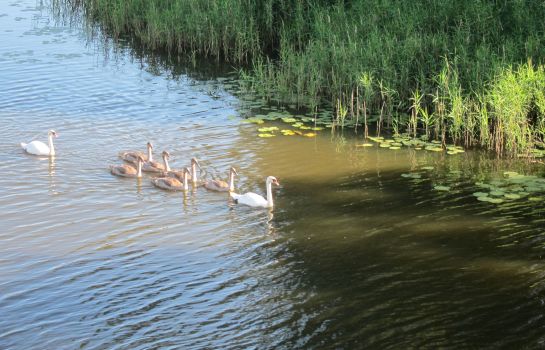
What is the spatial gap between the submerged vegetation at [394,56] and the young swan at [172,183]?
516 centimetres

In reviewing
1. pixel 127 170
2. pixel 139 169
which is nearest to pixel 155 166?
pixel 139 169

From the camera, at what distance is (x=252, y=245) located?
1253cm

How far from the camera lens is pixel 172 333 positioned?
979cm

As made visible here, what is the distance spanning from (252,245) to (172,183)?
2.97m

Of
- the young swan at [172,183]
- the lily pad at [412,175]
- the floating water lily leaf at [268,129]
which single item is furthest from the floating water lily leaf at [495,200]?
the floating water lily leaf at [268,129]

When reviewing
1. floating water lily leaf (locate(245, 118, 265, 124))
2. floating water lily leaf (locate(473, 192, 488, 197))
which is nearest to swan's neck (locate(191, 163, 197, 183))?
floating water lily leaf (locate(245, 118, 265, 124))

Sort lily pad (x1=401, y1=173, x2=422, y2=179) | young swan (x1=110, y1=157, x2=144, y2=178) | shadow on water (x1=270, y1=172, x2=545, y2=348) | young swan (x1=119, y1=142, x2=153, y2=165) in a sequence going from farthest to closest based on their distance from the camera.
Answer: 1. young swan (x1=119, y1=142, x2=153, y2=165)
2. lily pad (x1=401, y1=173, x2=422, y2=179)
3. young swan (x1=110, y1=157, x2=144, y2=178)
4. shadow on water (x1=270, y1=172, x2=545, y2=348)

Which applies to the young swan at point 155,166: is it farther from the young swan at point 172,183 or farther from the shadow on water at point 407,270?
the shadow on water at point 407,270

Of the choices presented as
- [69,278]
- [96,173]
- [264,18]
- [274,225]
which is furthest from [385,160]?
[264,18]

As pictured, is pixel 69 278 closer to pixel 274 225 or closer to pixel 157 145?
pixel 274 225

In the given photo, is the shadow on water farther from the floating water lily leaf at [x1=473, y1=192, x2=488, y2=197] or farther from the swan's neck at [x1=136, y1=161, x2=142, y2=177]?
the swan's neck at [x1=136, y1=161, x2=142, y2=177]

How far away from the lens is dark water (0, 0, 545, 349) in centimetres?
1000

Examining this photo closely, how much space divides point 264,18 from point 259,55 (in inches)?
75.2

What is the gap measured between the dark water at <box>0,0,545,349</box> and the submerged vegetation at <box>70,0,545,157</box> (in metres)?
1.23
